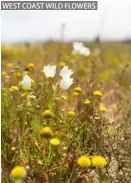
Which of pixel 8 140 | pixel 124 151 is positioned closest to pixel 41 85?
pixel 8 140

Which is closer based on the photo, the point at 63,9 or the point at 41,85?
the point at 63,9

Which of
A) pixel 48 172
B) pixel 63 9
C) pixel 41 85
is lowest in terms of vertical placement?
pixel 48 172

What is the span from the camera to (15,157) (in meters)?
1.69

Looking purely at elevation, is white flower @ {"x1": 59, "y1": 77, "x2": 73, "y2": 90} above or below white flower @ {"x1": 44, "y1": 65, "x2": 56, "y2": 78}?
below

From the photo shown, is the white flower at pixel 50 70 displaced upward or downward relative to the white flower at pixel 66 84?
upward

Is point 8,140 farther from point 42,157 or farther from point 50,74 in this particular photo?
point 50,74

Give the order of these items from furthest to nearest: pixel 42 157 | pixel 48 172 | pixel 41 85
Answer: pixel 41 85 < pixel 42 157 < pixel 48 172

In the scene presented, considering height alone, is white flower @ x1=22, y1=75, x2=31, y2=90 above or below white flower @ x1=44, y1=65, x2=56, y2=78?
below

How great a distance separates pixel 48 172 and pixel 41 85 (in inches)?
28.4

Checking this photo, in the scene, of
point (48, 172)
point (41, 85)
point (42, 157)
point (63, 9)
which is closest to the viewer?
point (48, 172)

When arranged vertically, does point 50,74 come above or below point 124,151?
above

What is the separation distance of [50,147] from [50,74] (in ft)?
1.03

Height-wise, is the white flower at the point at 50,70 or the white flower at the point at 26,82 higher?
the white flower at the point at 50,70

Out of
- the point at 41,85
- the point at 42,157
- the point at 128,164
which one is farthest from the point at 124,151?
the point at 41,85
